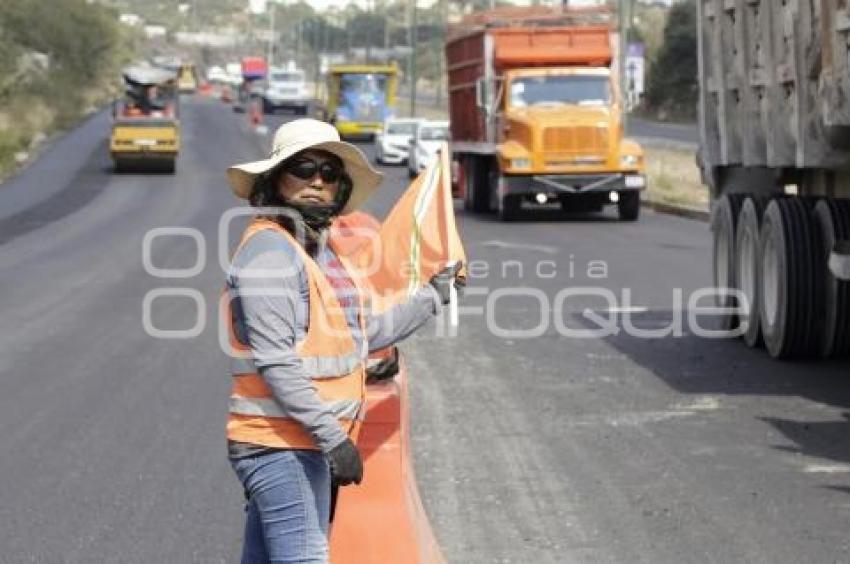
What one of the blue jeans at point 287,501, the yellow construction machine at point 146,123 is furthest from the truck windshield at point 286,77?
the blue jeans at point 287,501

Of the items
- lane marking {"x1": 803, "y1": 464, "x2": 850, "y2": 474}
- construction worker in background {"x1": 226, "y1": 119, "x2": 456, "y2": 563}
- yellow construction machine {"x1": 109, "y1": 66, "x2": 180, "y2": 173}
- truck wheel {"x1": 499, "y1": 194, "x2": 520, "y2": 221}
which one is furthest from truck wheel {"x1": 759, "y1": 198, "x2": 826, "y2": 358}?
yellow construction machine {"x1": 109, "y1": 66, "x2": 180, "y2": 173}

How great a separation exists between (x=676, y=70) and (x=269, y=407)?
91292mm

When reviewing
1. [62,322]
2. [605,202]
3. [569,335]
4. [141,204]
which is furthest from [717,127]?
[141,204]

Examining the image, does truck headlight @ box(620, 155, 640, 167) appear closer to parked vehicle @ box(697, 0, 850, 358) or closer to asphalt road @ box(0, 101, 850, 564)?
asphalt road @ box(0, 101, 850, 564)

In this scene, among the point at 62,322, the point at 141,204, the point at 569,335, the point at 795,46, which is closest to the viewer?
the point at 795,46

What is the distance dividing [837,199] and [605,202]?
18.5m

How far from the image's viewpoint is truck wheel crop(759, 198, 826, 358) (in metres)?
12.9

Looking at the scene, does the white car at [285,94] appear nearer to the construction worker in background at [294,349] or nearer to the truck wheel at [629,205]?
the truck wheel at [629,205]

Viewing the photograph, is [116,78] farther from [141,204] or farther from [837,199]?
[837,199]

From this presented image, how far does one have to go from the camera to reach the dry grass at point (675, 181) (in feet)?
113

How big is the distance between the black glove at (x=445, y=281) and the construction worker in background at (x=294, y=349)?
1.59ft

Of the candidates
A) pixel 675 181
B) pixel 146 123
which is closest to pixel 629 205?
pixel 675 181

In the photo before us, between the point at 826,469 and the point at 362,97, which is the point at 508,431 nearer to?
the point at 826,469

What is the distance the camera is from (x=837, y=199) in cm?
1299
